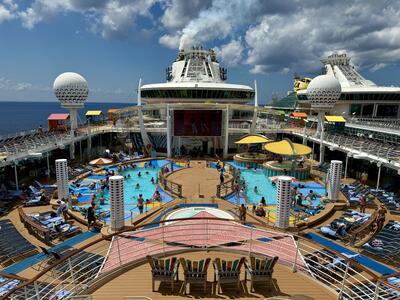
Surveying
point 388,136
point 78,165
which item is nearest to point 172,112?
point 78,165

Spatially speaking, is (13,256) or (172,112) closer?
(13,256)

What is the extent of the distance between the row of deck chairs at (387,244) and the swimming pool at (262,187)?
414 cm

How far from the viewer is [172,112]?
23.9 metres

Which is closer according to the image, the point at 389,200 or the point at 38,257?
the point at 38,257

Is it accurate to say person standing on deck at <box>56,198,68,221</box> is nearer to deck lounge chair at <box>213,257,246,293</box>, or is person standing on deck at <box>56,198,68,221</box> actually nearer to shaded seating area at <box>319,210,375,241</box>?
deck lounge chair at <box>213,257,246,293</box>

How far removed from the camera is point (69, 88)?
22.5 m

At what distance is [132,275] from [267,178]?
15.1 meters

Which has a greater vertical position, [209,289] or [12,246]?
[209,289]

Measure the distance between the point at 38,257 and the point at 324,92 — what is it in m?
20.8

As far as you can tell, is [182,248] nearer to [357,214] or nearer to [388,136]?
[357,214]

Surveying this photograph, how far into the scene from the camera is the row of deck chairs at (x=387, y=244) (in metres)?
9.17

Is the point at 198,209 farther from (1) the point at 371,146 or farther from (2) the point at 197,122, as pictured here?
(2) the point at 197,122

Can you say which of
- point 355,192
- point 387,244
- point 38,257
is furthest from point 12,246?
point 355,192

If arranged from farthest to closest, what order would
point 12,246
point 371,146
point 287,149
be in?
1. point 287,149
2. point 371,146
3. point 12,246
